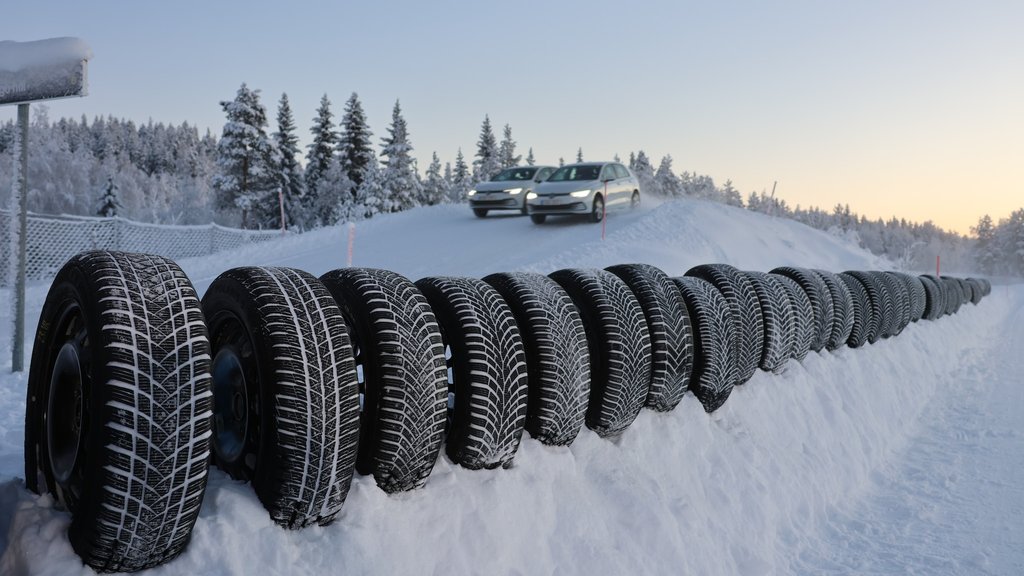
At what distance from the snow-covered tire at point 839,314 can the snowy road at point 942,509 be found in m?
1.08

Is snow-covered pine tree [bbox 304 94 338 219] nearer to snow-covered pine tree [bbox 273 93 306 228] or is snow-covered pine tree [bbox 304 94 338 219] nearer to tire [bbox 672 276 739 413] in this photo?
snow-covered pine tree [bbox 273 93 306 228]

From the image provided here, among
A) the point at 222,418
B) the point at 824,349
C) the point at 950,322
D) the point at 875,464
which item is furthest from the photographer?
the point at 950,322

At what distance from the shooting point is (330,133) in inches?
2152

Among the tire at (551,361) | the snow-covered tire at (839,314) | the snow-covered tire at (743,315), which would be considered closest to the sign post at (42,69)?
the tire at (551,361)

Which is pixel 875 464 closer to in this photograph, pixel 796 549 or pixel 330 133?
pixel 796 549

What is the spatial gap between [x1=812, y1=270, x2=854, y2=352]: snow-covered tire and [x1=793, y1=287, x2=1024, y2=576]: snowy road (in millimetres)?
1080

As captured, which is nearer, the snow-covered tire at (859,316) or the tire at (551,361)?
the tire at (551,361)

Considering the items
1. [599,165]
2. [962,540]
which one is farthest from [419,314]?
[599,165]

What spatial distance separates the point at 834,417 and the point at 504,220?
16.8 metres

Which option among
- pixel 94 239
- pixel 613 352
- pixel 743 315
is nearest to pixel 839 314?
pixel 743 315

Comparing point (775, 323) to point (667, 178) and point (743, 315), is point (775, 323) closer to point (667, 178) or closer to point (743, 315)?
point (743, 315)

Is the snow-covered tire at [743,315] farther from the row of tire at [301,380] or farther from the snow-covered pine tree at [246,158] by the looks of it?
the snow-covered pine tree at [246,158]

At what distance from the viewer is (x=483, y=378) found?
110 inches

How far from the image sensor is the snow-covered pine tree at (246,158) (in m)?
46.6
